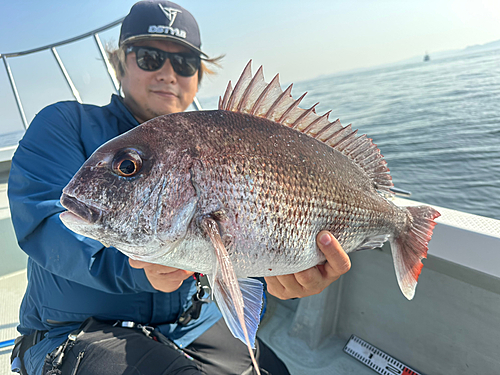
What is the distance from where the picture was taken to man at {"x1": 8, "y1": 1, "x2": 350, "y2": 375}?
1.11m

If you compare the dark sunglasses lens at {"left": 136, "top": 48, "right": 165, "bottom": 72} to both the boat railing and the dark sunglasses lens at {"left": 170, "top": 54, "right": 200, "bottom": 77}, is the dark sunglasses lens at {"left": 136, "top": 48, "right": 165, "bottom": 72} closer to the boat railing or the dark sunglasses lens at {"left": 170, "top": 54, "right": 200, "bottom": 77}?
the dark sunglasses lens at {"left": 170, "top": 54, "right": 200, "bottom": 77}

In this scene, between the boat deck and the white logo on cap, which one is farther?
the white logo on cap

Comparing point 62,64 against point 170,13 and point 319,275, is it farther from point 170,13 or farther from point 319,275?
point 319,275

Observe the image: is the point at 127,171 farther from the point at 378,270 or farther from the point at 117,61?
the point at 378,270

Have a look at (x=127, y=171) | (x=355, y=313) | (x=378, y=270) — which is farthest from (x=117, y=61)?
(x=355, y=313)

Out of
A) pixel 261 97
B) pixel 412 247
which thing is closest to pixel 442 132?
pixel 412 247

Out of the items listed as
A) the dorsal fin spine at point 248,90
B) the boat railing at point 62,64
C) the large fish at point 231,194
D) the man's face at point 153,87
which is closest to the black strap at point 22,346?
the large fish at point 231,194

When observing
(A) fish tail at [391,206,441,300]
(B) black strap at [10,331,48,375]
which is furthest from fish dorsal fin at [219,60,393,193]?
(B) black strap at [10,331,48,375]

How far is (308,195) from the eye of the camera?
3.13ft

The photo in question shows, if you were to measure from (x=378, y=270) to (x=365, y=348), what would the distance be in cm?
58

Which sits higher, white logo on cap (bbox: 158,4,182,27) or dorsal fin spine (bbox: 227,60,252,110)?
white logo on cap (bbox: 158,4,182,27)

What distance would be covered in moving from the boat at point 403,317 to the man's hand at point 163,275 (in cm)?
145

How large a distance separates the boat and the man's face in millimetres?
1701

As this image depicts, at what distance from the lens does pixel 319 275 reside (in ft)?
3.91
